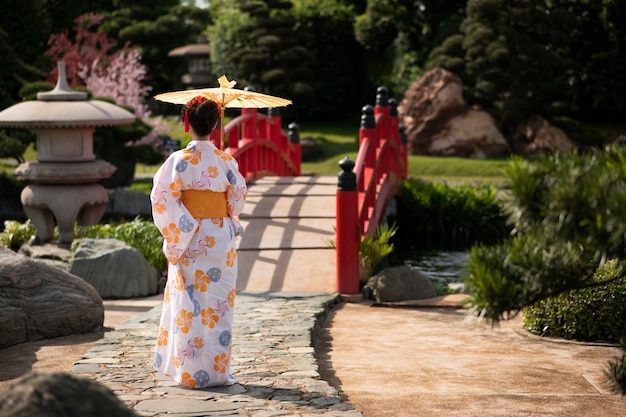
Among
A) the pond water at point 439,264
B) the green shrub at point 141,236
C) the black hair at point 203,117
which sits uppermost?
the black hair at point 203,117

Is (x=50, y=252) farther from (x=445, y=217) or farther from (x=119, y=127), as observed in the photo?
(x=445, y=217)

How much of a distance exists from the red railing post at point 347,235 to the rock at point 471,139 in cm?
1313

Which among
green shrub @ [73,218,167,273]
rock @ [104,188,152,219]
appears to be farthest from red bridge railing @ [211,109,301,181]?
rock @ [104,188,152,219]

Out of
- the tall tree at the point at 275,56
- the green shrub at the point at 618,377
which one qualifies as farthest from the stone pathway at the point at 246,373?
the tall tree at the point at 275,56

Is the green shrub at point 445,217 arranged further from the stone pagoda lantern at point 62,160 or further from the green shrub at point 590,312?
the green shrub at point 590,312

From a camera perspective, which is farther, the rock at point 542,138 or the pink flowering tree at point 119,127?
the rock at point 542,138

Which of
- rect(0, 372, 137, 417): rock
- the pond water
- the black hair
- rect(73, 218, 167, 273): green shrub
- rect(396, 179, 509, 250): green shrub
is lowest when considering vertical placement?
the pond water

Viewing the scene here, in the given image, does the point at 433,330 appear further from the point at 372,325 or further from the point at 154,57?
the point at 154,57

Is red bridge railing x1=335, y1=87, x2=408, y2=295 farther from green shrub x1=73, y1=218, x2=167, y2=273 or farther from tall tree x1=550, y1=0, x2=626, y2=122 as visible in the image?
tall tree x1=550, y1=0, x2=626, y2=122

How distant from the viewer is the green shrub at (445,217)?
16766mm

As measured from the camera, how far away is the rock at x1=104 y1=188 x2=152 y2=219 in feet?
53.0

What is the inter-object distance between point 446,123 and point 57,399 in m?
20.6

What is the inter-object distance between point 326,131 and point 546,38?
6.46 metres

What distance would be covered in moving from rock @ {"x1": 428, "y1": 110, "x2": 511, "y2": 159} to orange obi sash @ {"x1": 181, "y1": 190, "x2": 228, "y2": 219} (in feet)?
55.7
